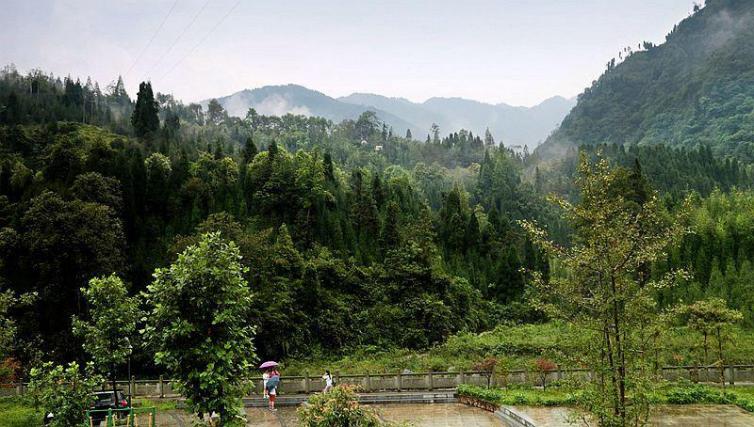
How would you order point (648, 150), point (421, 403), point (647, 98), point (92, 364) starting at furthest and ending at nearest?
point (647, 98)
point (648, 150)
point (421, 403)
point (92, 364)

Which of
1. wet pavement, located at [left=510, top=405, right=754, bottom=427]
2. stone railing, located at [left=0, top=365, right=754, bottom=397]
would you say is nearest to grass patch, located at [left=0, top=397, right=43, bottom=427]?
stone railing, located at [left=0, top=365, right=754, bottom=397]

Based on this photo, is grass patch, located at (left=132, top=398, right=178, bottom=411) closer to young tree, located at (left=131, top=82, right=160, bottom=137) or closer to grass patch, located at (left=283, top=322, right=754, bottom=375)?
grass patch, located at (left=283, top=322, right=754, bottom=375)

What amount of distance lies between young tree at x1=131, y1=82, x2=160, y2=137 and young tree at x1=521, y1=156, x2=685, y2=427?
6531 cm

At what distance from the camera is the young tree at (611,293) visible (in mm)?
11297

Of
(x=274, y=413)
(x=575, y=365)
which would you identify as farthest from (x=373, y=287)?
(x=575, y=365)

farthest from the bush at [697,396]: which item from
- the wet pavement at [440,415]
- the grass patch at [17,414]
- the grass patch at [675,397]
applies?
the grass patch at [17,414]

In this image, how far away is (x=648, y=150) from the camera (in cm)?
11644

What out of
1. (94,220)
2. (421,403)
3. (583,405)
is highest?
(94,220)

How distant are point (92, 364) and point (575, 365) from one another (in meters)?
13.2

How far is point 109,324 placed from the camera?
1731cm

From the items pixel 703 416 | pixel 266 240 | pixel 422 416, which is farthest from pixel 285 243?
pixel 703 416

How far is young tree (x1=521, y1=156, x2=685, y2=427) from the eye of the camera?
11.3 m

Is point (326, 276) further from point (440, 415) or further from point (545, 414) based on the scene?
point (545, 414)

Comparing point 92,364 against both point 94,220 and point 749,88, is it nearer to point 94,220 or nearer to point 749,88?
point 94,220
